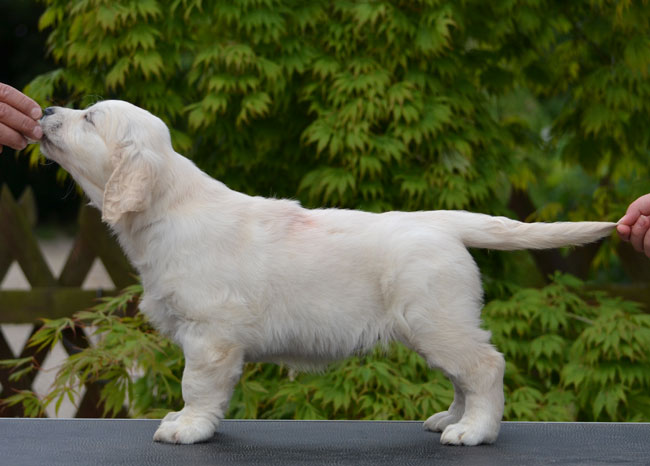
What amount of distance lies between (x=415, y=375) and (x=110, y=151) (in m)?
2.67

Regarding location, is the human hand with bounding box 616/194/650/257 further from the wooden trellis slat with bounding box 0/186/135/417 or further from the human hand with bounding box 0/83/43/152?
the wooden trellis slat with bounding box 0/186/135/417

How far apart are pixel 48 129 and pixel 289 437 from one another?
4.54 feet

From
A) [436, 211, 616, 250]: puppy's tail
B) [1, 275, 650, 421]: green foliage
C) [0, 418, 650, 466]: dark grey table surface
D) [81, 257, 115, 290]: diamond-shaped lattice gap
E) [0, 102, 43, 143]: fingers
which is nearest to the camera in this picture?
[0, 418, 650, 466]: dark grey table surface

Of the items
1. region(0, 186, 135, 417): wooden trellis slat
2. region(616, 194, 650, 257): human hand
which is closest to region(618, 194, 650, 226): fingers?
region(616, 194, 650, 257): human hand

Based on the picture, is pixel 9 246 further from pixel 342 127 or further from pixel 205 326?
pixel 205 326

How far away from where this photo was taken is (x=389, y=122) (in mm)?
5547

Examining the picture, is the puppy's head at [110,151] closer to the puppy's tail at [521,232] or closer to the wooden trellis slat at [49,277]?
the puppy's tail at [521,232]

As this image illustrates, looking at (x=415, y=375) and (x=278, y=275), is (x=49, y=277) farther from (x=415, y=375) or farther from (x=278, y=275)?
(x=278, y=275)

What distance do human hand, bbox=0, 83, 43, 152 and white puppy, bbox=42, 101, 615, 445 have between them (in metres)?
0.12

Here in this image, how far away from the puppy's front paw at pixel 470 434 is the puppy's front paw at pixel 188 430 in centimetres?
79

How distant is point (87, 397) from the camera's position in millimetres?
6039

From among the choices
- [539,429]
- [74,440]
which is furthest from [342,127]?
[74,440]

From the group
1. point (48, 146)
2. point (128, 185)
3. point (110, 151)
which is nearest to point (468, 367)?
point (128, 185)

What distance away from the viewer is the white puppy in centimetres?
296
